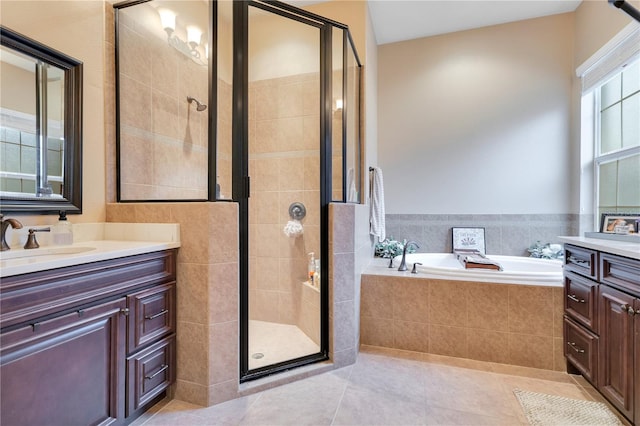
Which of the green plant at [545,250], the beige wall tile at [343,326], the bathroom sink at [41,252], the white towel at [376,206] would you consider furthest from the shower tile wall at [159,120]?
the green plant at [545,250]

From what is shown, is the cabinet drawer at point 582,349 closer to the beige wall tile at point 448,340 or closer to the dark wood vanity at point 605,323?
the dark wood vanity at point 605,323

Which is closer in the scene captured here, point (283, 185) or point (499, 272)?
point (499, 272)

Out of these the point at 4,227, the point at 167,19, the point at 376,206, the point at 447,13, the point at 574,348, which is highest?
the point at 447,13

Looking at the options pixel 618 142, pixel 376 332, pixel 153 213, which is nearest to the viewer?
pixel 153 213

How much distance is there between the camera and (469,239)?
318cm

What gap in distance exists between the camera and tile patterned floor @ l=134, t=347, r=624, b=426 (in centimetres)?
149

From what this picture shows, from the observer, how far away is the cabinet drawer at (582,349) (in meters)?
1.61

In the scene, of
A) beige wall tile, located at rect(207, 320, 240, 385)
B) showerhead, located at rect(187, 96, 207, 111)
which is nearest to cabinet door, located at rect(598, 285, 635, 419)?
beige wall tile, located at rect(207, 320, 240, 385)

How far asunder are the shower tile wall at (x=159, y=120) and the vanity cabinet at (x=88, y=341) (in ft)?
1.92

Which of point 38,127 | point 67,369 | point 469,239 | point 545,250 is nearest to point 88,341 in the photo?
point 67,369

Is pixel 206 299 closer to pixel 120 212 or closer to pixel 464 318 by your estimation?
pixel 120 212

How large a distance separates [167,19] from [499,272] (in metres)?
3.08

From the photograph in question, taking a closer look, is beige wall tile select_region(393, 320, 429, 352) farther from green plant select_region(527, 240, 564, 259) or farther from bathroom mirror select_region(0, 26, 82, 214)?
bathroom mirror select_region(0, 26, 82, 214)

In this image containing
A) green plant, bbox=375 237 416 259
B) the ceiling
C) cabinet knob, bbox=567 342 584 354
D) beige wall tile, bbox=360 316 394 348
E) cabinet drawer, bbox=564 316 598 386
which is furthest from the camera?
green plant, bbox=375 237 416 259
